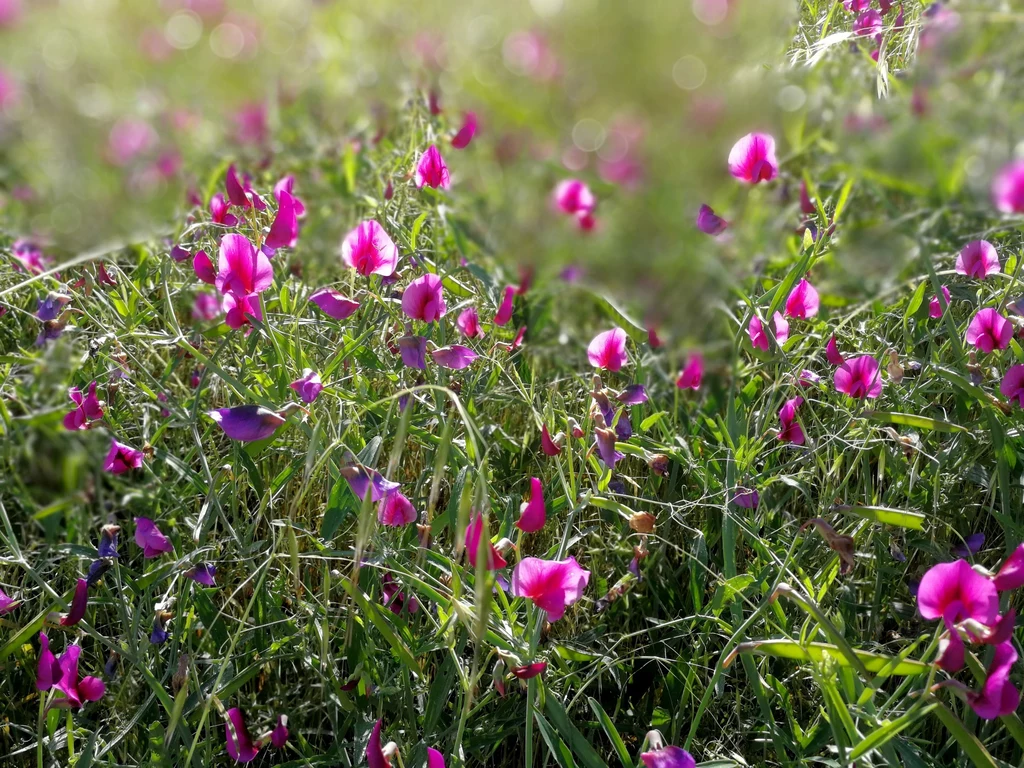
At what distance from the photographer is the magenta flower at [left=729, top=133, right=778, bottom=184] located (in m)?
0.49

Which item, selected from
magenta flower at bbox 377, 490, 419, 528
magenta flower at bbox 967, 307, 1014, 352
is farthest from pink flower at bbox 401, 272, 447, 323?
magenta flower at bbox 967, 307, 1014, 352

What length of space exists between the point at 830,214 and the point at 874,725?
629mm

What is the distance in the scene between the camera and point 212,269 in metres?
0.97

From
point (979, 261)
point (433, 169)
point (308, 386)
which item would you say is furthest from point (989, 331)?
point (308, 386)

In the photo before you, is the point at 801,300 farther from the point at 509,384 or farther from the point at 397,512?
the point at 397,512

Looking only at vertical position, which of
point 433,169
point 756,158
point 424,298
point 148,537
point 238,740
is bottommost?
point 238,740

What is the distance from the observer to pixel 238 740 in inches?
34.4

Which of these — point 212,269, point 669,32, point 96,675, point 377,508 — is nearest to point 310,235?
point 669,32

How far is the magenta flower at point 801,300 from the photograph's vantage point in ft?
3.27

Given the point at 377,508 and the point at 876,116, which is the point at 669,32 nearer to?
the point at 876,116

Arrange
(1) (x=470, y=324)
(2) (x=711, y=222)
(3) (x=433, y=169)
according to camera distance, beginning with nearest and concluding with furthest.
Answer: (2) (x=711, y=222) → (3) (x=433, y=169) → (1) (x=470, y=324)

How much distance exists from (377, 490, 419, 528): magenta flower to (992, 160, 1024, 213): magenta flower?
2.05 feet

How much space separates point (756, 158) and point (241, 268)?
0.57m

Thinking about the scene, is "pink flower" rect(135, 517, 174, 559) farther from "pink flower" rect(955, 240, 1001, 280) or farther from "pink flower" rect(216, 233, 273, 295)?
"pink flower" rect(955, 240, 1001, 280)
